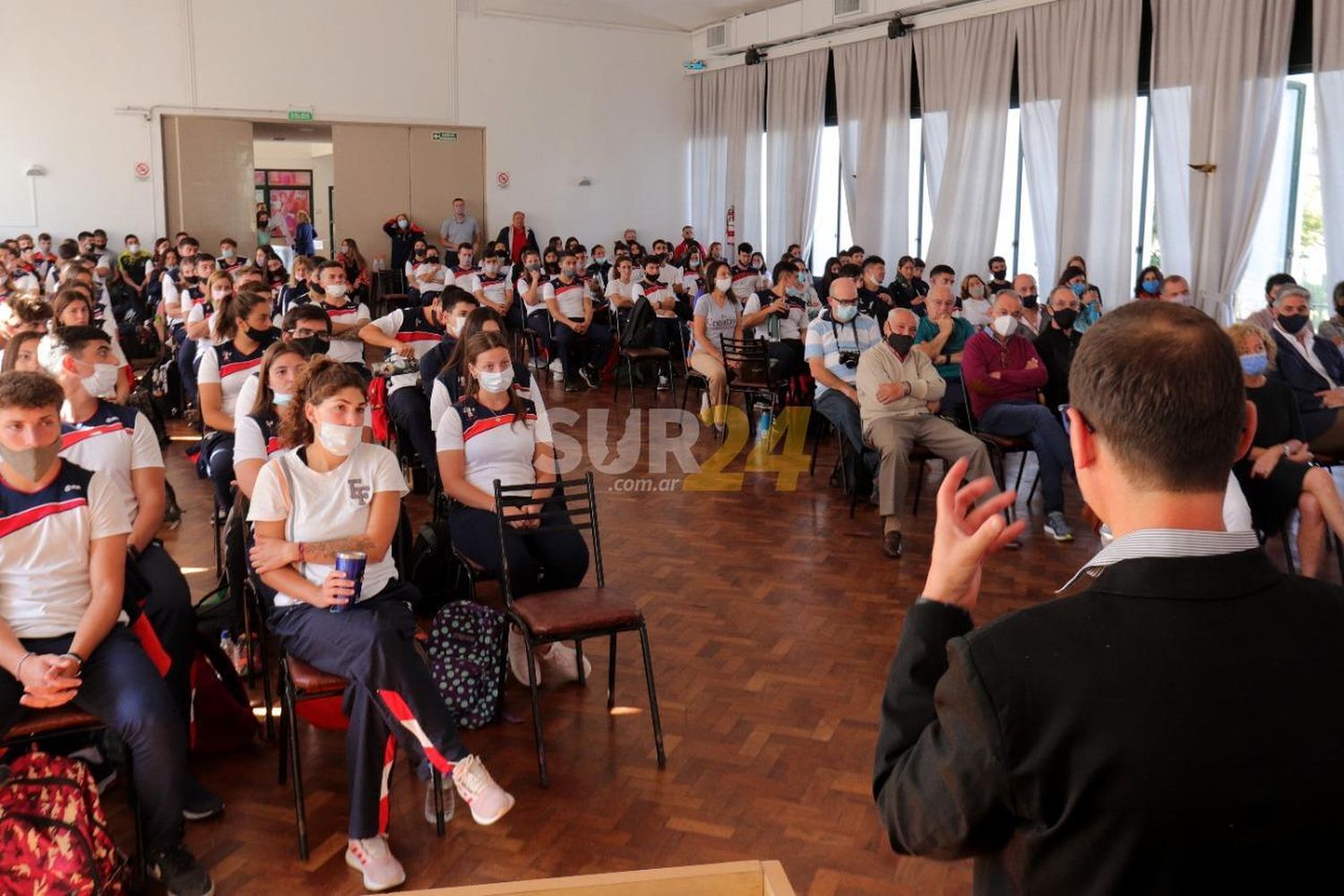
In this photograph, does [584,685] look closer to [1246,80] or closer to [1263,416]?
[1263,416]

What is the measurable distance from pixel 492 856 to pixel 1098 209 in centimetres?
1041

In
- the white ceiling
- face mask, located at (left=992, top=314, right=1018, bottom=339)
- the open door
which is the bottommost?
face mask, located at (left=992, top=314, right=1018, bottom=339)

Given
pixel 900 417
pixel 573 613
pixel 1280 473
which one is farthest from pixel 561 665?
pixel 1280 473

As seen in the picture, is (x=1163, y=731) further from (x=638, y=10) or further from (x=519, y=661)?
(x=638, y=10)

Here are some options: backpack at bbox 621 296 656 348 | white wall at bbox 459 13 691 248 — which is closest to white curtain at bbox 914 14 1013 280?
backpack at bbox 621 296 656 348

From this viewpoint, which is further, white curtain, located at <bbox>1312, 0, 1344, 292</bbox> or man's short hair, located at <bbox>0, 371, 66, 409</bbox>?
white curtain, located at <bbox>1312, 0, 1344, 292</bbox>

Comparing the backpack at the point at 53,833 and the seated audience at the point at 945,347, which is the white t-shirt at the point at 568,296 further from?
the backpack at the point at 53,833

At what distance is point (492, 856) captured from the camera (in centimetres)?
298

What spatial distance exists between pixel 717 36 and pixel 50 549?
15.9m

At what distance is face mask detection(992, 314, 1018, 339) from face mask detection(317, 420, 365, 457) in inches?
168

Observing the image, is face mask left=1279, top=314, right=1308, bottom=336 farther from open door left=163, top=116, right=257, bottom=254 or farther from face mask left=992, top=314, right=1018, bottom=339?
open door left=163, top=116, right=257, bottom=254

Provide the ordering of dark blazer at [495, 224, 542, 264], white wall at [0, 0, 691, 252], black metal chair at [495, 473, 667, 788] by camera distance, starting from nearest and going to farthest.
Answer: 1. black metal chair at [495, 473, 667, 788]
2. white wall at [0, 0, 691, 252]
3. dark blazer at [495, 224, 542, 264]

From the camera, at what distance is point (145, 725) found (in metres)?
2.78

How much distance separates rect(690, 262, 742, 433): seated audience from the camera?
878cm
